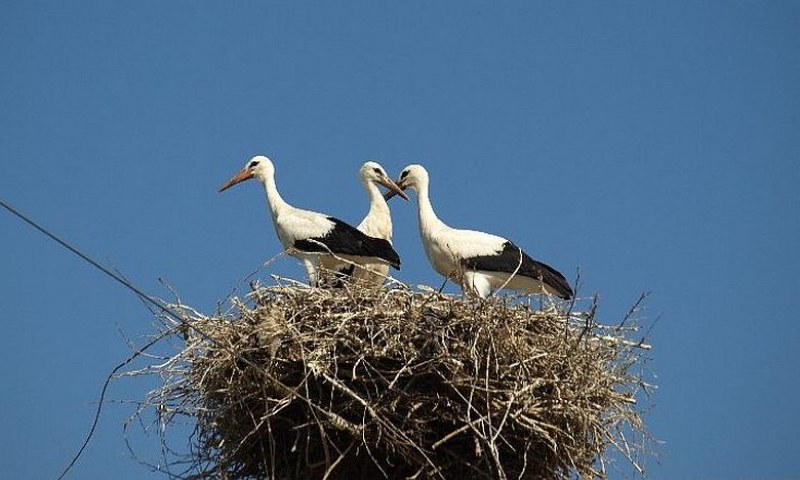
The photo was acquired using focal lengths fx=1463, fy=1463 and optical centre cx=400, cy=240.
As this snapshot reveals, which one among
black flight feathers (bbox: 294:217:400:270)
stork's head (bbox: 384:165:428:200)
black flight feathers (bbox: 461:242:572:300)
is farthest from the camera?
stork's head (bbox: 384:165:428:200)

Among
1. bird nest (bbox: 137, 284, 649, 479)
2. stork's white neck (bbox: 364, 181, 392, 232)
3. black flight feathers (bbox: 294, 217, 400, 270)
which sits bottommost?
bird nest (bbox: 137, 284, 649, 479)

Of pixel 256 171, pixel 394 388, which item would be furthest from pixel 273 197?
pixel 394 388

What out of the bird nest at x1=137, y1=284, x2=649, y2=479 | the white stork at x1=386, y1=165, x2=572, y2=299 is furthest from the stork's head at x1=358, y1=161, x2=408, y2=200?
the bird nest at x1=137, y1=284, x2=649, y2=479

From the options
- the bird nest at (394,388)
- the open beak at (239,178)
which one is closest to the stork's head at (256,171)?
the open beak at (239,178)

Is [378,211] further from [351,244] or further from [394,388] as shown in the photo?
[394,388]

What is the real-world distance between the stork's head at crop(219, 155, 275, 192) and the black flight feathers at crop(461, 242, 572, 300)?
2489 millimetres

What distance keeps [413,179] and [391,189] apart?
29 centimetres

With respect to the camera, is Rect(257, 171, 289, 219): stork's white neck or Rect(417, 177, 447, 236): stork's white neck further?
Rect(257, 171, 289, 219): stork's white neck

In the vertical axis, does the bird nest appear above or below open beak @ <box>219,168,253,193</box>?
below

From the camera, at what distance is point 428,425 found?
25.1ft

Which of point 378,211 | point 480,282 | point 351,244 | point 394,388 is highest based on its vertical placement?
point 378,211

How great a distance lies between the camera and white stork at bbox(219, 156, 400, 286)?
34.2 feet

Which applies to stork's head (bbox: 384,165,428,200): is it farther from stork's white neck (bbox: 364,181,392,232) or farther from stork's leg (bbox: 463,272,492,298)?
stork's leg (bbox: 463,272,492,298)

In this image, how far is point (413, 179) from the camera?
11.1 meters
